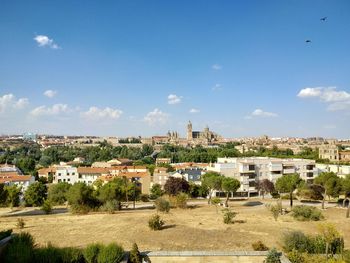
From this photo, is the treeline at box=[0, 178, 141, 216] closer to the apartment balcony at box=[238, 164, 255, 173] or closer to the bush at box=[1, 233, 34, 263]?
the apartment balcony at box=[238, 164, 255, 173]

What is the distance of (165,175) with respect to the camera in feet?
240

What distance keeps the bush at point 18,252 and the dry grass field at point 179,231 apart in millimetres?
7541

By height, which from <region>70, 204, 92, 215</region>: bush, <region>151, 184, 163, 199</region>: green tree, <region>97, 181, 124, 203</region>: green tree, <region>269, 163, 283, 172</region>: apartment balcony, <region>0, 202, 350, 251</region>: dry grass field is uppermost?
<region>269, 163, 283, 172</region>: apartment balcony

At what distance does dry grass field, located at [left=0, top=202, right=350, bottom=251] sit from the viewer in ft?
80.4

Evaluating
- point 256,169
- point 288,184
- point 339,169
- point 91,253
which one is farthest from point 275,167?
point 91,253

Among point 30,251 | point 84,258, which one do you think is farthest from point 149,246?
point 30,251

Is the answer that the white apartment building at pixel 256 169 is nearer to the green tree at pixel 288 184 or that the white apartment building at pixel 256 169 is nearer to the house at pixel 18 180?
the green tree at pixel 288 184

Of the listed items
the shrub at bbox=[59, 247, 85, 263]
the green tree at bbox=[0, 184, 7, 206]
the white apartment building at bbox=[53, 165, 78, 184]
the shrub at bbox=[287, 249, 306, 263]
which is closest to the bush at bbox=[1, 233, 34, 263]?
the shrub at bbox=[59, 247, 85, 263]

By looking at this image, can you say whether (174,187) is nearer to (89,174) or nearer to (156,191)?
(156,191)

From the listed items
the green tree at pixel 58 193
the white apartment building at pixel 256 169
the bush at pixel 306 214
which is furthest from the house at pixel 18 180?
the bush at pixel 306 214

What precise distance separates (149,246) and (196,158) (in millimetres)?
105414

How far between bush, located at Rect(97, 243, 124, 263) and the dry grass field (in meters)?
5.75

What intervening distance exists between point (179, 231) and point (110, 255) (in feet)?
38.5

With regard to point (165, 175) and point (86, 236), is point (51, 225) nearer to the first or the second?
point (86, 236)
